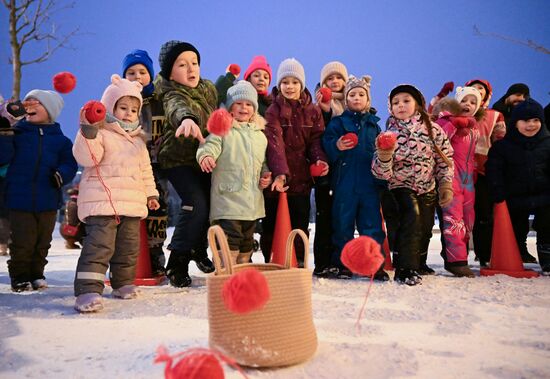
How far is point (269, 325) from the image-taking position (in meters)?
1.82

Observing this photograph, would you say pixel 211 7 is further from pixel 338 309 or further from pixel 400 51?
pixel 338 309

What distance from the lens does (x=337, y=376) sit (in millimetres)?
1699

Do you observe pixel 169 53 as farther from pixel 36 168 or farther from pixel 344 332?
pixel 344 332

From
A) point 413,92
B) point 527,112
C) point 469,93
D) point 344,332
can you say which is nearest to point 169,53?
point 413,92

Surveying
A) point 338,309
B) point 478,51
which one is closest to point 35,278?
point 338,309

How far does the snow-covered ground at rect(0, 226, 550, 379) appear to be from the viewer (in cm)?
178

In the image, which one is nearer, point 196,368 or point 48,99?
point 196,368

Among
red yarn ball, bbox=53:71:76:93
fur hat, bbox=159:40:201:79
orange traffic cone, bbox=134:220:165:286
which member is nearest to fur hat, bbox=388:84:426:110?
fur hat, bbox=159:40:201:79

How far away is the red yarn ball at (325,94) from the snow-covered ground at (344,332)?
1.75 meters

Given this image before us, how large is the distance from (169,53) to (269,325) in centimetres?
259

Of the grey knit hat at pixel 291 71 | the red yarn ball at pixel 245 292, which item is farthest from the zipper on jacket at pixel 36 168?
the red yarn ball at pixel 245 292

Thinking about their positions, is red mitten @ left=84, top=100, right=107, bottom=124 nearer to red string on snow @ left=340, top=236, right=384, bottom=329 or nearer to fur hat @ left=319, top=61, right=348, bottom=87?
red string on snow @ left=340, top=236, right=384, bottom=329

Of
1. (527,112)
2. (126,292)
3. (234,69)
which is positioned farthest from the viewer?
(234,69)

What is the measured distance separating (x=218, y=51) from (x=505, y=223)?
16973 centimetres
